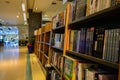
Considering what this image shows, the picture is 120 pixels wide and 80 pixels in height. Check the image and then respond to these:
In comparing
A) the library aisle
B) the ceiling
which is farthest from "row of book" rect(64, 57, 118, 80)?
the ceiling

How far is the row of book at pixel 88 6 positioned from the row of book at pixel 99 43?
191mm

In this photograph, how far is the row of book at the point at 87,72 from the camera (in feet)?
4.69

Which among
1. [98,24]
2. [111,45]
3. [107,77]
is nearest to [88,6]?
[98,24]

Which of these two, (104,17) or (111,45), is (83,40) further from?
(111,45)

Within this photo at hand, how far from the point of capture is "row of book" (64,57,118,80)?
1.43 m

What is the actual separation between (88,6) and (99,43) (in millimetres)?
479

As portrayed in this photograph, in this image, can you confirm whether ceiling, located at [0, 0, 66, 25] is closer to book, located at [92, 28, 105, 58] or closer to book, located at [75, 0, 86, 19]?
book, located at [75, 0, 86, 19]

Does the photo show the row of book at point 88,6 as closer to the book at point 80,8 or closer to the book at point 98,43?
the book at point 80,8

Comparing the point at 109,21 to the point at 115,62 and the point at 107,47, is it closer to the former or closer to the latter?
the point at 107,47

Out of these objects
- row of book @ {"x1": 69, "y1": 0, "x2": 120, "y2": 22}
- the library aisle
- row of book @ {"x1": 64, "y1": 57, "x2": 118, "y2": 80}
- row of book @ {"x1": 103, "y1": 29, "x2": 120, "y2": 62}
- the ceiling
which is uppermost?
the ceiling

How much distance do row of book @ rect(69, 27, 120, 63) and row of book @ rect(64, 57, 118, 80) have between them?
15 cm

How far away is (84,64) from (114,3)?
79 centimetres

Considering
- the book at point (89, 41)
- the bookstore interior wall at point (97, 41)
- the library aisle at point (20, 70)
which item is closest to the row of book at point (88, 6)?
the bookstore interior wall at point (97, 41)

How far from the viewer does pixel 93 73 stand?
150 centimetres
